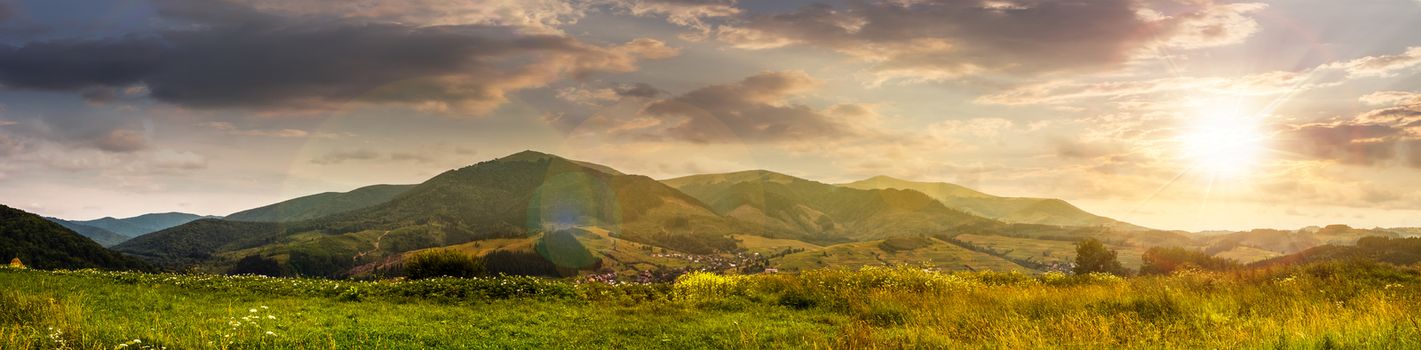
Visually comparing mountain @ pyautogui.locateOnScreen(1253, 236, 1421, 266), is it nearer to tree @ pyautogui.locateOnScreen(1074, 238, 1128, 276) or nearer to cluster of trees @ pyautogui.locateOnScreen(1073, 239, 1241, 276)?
cluster of trees @ pyautogui.locateOnScreen(1073, 239, 1241, 276)

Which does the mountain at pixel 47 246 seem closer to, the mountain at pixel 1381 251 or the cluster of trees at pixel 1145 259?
the cluster of trees at pixel 1145 259

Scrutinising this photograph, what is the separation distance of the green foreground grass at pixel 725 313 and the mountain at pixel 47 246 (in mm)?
204439

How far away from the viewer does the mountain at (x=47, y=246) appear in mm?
172000

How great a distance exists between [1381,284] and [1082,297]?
1243 cm

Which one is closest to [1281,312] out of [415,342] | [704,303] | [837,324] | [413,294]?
[837,324]

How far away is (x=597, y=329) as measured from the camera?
57.5 feet

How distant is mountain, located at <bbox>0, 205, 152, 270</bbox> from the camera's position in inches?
6772

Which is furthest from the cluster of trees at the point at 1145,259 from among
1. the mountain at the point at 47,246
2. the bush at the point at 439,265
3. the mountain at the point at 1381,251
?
the mountain at the point at 47,246

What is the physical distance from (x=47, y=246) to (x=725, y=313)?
247761mm

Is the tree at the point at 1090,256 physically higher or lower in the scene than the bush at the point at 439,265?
lower

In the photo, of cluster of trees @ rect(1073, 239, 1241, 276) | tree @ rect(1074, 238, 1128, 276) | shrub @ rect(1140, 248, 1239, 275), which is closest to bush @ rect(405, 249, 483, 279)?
cluster of trees @ rect(1073, 239, 1241, 276)

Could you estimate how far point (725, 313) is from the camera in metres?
20.7

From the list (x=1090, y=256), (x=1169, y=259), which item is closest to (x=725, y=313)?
(x=1090, y=256)

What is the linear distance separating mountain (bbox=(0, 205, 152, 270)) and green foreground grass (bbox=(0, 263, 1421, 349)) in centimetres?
20444
